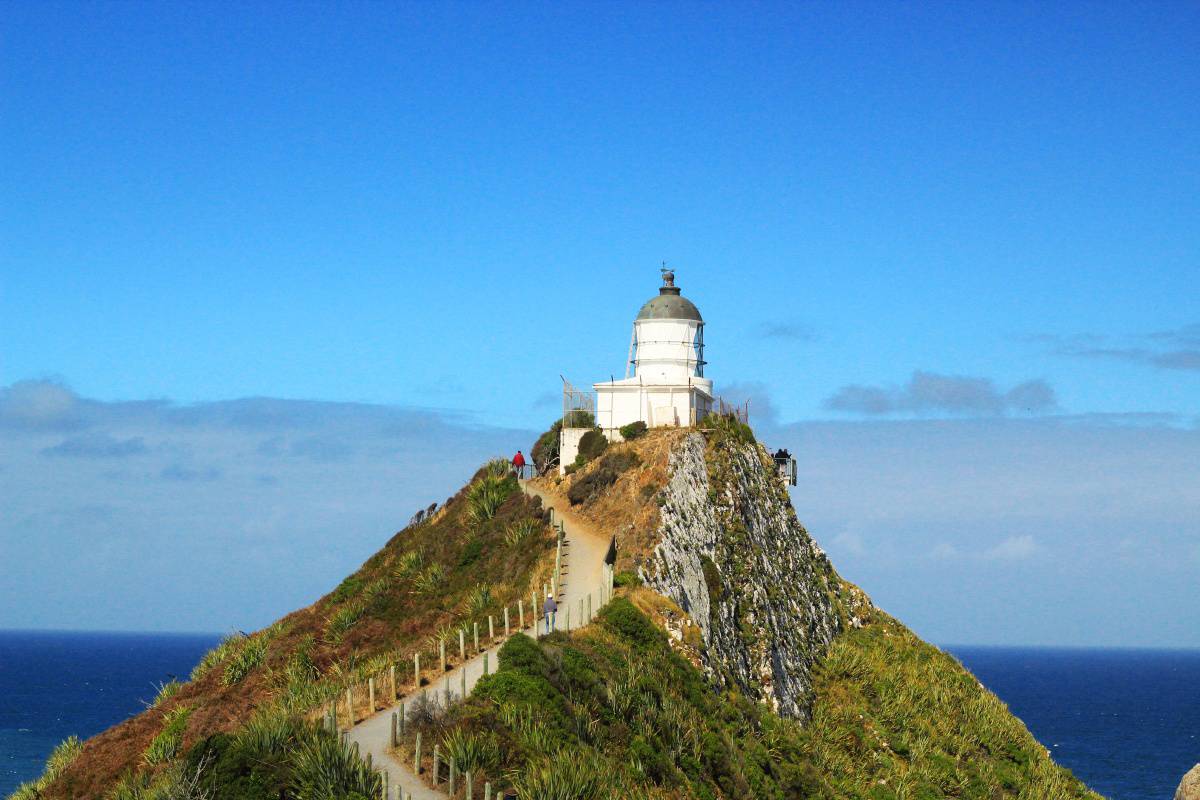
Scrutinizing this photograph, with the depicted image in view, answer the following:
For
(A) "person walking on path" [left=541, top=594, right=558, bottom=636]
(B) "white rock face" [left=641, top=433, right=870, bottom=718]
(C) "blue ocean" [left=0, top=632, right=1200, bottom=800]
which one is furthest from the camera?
(C) "blue ocean" [left=0, top=632, right=1200, bottom=800]

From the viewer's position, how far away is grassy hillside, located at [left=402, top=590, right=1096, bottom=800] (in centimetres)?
2538

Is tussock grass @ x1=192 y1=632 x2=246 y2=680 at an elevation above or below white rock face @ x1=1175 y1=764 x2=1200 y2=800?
above

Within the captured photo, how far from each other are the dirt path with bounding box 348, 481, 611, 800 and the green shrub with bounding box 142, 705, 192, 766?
276 inches

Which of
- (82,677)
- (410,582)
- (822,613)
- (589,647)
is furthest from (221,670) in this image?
(82,677)

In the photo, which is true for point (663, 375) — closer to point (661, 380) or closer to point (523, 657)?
point (661, 380)

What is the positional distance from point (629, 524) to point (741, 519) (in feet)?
28.0

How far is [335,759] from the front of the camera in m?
22.6

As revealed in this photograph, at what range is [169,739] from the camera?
35.1m

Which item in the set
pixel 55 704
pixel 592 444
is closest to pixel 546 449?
pixel 592 444

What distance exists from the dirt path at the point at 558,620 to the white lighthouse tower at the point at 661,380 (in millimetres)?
5507

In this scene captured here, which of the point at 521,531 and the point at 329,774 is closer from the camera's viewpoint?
the point at 329,774

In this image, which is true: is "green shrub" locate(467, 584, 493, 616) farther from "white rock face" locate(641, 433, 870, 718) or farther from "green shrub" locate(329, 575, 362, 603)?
"green shrub" locate(329, 575, 362, 603)

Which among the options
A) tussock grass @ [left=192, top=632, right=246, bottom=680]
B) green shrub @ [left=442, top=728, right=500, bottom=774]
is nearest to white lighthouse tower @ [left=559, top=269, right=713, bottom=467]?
tussock grass @ [left=192, top=632, right=246, bottom=680]

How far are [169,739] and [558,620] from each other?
11.6 metres
